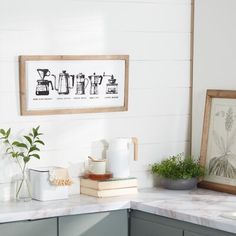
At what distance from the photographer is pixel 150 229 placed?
351 cm

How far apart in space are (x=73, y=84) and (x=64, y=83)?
5 cm

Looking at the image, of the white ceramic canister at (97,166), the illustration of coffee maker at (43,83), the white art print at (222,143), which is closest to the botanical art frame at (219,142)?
the white art print at (222,143)

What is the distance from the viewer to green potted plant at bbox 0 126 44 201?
3.50 meters

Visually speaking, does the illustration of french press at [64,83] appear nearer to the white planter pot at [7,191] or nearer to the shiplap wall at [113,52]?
the shiplap wall at [113,52]

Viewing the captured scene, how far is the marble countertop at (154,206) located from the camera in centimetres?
320

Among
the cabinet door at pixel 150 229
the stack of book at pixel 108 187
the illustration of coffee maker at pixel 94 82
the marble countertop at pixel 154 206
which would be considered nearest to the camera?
the marble countertop at pixel 154 206

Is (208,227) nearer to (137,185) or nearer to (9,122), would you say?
(137,185)

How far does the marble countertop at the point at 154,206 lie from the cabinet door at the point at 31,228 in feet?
0.08

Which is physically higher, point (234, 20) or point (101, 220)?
point (234, 20)

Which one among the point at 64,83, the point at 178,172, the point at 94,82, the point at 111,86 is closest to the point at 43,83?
the point at 64,83

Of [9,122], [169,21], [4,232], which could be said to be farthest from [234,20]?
[4,232]

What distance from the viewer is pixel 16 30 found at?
139 inches

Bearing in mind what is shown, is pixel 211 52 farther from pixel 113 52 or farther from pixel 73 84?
pixel 73 84

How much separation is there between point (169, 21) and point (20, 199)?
129 cm
